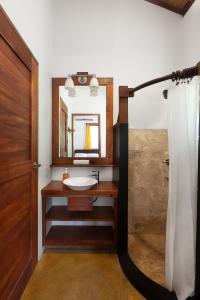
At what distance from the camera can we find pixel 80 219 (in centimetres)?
188

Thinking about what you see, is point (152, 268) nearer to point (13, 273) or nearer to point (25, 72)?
point (13, 273)

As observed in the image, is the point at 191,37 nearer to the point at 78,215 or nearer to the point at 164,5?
the point at 164,5

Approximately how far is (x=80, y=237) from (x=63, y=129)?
1.29m

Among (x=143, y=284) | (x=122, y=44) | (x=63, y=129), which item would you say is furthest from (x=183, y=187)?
(x=122, y=44)

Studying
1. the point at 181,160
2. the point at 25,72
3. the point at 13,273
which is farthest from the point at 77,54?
the point at 13,273

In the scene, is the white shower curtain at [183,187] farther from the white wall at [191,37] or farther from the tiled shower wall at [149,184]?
the white wall at [191,37]

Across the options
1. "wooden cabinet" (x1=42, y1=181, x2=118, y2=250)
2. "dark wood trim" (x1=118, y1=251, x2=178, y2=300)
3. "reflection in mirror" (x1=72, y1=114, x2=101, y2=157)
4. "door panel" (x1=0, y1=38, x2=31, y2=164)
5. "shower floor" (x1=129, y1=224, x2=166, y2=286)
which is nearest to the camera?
"door panel" (x1=0, y1=38, x2=31, y2=164)

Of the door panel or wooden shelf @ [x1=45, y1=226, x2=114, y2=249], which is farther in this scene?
wooden shelf @ [x1=45, y1=226, x2=114, y2=249]

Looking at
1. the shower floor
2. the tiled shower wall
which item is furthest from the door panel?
the shower floor

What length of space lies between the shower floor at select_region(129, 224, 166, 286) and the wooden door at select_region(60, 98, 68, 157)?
4.46 ft

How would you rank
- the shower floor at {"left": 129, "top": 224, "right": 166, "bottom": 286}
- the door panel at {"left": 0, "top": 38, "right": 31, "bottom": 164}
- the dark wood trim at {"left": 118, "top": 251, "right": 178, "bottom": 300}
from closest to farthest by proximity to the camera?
the door panel at {"left": 0, "top": 38, "right": 31, "bottom": 164} < the dark wood trim at {"left": 118, "top": 251, "right": 178, "bottom": 300} < the shower floor at {"left": 129, "top": 224, "right": 166, "bottom": 286}

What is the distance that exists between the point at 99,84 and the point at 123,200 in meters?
1.45

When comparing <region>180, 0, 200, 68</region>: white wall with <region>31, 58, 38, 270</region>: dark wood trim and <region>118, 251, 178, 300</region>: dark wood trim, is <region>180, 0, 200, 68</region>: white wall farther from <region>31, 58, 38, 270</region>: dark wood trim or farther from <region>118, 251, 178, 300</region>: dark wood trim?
<region>118, 251, 178, 300</region>: dark wood trim

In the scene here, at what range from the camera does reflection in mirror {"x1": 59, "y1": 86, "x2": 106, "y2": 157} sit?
7.29 feet
